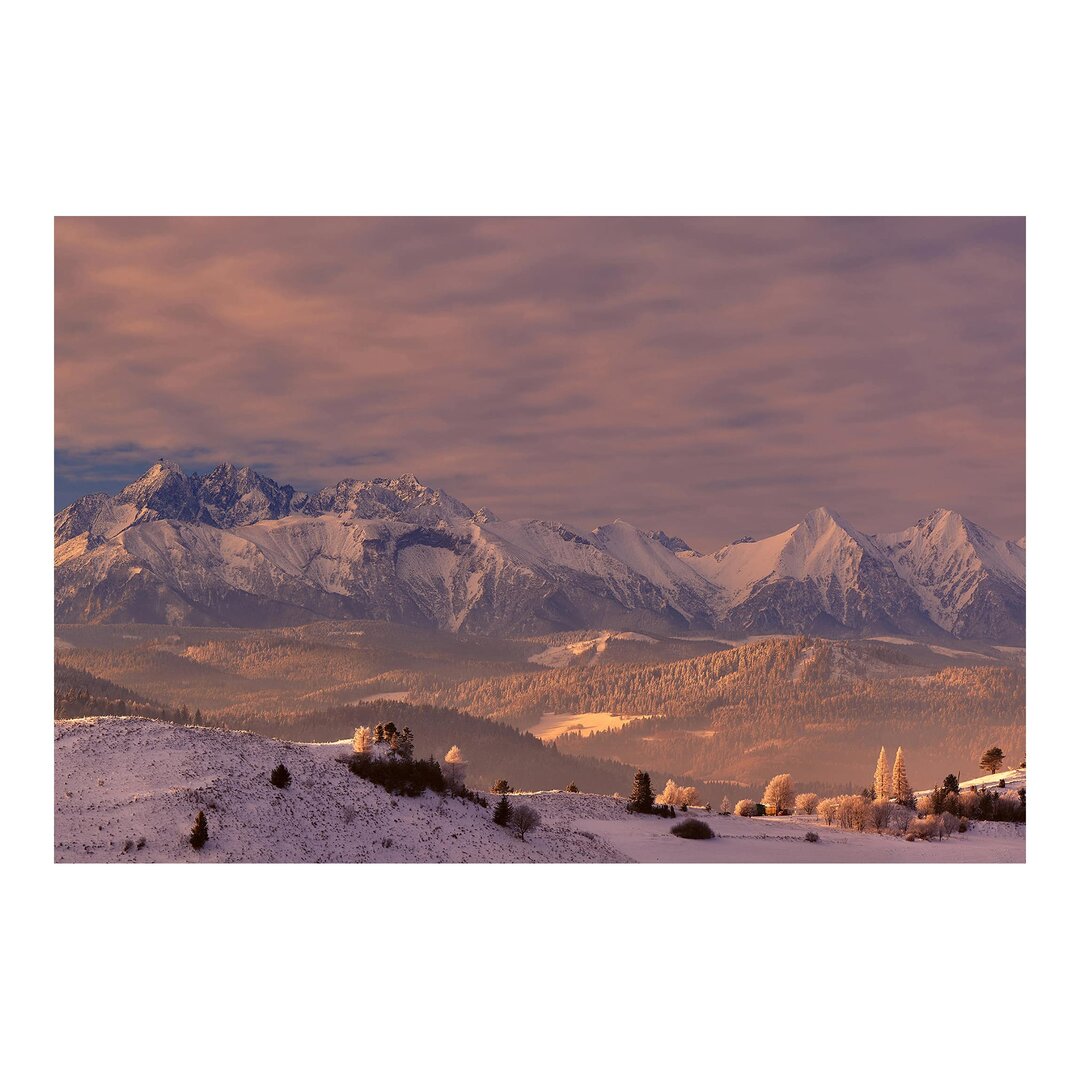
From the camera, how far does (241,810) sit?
63969mm

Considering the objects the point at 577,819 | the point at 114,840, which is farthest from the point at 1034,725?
the point at 114,840

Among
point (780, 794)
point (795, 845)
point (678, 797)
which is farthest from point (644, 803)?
point (780, 794)

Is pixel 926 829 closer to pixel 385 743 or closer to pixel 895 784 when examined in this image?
pixel 385 743

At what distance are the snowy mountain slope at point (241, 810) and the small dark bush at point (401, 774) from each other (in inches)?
34.1

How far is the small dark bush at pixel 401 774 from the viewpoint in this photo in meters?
75.4

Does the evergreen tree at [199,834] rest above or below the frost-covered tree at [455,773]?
above

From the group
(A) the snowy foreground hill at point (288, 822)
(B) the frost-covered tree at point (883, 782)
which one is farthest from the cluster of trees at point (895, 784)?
(A) the snowy foreground hill at point (288, 822)

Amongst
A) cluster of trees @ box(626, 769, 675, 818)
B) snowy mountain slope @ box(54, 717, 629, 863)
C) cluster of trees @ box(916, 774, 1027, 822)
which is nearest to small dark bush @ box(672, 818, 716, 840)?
snowy mountain slope @ box(54, 717, 629, 863)

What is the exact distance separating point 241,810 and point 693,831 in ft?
114

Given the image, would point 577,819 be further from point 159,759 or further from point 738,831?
point 159,759

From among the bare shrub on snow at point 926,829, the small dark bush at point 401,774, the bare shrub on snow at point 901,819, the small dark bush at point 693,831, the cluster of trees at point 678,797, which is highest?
the small dark bush at point 401,774

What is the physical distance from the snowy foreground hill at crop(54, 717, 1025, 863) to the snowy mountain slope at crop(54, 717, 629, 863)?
0.08 m

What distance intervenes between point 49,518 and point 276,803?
20.6 meters

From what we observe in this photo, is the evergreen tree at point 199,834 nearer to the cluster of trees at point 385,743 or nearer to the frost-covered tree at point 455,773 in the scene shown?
the cluster of trees at point 385,743
